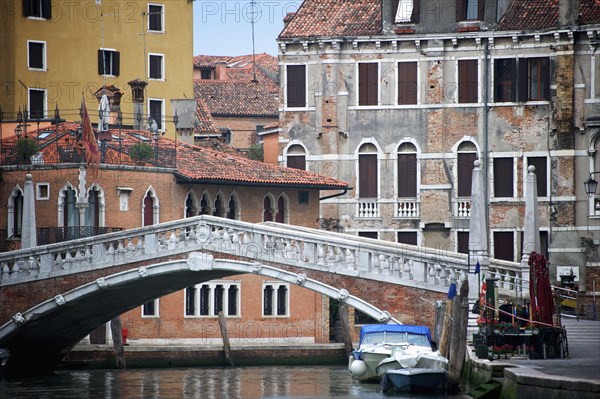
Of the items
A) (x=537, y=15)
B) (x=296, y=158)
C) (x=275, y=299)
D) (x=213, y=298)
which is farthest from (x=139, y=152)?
(x=537, y=15)

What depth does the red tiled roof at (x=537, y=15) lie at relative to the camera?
44.5m

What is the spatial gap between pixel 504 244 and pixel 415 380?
15.3 metres

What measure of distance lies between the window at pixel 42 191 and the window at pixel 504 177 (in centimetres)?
1196

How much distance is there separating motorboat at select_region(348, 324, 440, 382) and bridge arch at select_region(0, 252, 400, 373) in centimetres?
73

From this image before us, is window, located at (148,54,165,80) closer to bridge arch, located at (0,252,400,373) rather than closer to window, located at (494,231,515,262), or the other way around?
window, located at (494,231,515,262)

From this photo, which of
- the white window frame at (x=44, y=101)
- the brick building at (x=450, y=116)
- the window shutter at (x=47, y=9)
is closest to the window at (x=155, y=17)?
the window shutter at (x=47, y=9)

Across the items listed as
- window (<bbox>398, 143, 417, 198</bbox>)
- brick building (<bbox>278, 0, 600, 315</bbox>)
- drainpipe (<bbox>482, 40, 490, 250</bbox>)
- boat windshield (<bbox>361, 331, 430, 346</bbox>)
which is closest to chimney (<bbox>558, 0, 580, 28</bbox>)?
brick building (<bbox>278, 0, 600, 315</bbox>)

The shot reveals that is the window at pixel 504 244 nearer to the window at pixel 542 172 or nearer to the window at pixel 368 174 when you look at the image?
the window at pixel 542 172

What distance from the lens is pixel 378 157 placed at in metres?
46.1

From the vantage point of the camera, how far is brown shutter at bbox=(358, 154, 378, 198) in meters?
46.1

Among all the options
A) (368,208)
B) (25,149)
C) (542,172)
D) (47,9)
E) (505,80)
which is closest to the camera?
(25,149)

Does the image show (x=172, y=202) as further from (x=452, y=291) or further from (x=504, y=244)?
(x=452, y=291)

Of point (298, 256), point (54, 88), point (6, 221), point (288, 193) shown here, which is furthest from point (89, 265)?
point (54, 88)

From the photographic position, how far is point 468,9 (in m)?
45.4
